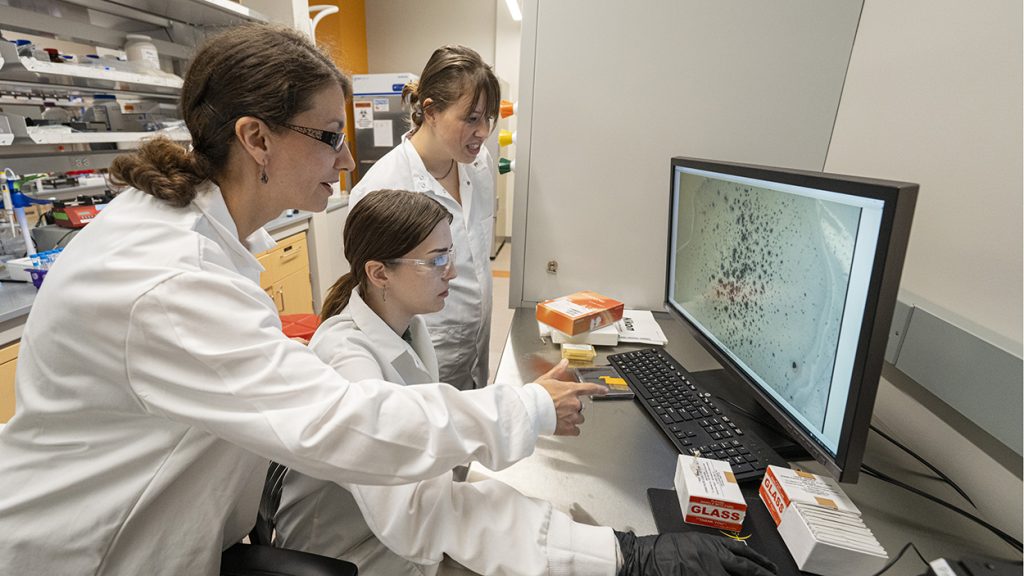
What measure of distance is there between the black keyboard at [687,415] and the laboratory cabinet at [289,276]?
2091 mm

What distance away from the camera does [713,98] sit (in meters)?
1.30

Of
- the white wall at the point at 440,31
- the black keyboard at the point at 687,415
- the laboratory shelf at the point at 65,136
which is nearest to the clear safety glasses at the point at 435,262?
the black keyboard at the point at 687,415

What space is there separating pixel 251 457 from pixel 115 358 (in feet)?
0.88

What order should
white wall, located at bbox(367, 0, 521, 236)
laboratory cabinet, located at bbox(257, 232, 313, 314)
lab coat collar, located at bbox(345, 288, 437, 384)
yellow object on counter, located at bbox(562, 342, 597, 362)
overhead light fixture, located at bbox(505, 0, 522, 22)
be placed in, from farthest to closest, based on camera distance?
white wall, located at bbox(367, 0, 521, 236)
overhead light fixture, located at bbox(505, 0, 522, 22)
laboratory cabinet, located at bbox(257, 232, 313, 314)
yellow object on counter, located at bbox(562, 342, 597, 362)
lab coat collar, located at bbox(345, 288, 437, 384)

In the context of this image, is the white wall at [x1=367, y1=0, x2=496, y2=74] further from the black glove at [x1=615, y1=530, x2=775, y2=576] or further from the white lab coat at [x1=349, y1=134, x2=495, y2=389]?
the black glove at [x1=615, y1=530, x2=775, y2=576]

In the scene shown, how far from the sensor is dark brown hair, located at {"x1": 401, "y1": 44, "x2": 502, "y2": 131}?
1.36 meters

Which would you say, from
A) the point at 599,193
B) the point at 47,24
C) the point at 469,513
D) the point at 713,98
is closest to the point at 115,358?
the point at 469,513

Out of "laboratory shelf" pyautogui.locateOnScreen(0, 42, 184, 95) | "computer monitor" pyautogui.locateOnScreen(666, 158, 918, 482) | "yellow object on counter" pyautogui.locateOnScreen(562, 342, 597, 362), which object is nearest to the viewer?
"computer monitor" pyautogui.locateOnScreen(666, 158, 918, 482)

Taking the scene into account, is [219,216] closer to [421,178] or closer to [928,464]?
[421,178]

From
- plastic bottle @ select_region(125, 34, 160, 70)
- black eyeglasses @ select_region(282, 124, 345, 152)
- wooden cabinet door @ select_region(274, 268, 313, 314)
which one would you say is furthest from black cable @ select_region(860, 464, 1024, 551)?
plastic bottle @ select_region(125, 34, 160, 70)

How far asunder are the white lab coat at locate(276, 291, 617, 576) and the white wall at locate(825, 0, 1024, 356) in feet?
2.33

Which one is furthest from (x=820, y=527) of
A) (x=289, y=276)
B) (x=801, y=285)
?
(x=289, y=276)

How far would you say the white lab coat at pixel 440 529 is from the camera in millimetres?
612

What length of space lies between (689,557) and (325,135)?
835 mm
